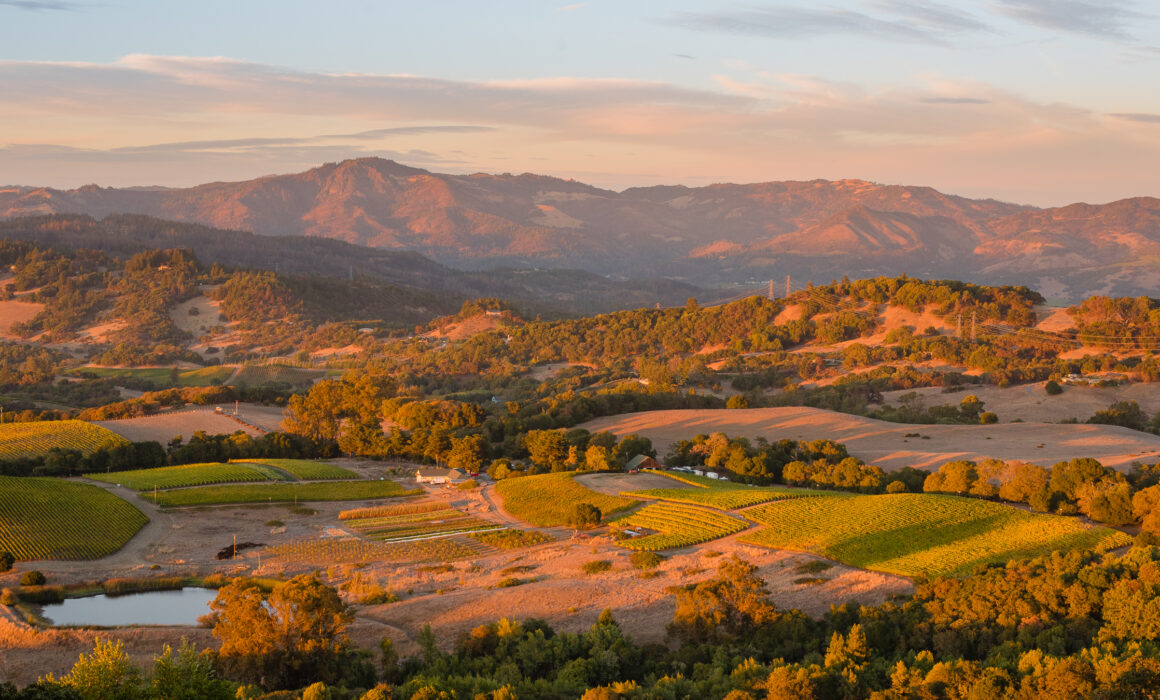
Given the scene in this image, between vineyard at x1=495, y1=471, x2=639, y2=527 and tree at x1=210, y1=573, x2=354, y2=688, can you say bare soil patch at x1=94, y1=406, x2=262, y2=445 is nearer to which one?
vineyard at x1=495, y1=471, x2=639, y2=527

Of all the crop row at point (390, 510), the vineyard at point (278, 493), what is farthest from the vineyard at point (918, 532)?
the vineyard at point (278, 493)

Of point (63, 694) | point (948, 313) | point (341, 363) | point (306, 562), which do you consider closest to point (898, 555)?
point (306, 562)

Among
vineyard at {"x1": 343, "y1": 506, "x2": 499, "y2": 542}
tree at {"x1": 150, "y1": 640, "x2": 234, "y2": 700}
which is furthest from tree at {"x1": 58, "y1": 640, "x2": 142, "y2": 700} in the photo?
vineyard at {"x1": 343, "y1": 506, "x2": 499, "y2": 542}

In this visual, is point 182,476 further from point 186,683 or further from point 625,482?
point 186,683

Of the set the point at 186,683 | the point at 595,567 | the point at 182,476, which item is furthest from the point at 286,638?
the point at 182,476

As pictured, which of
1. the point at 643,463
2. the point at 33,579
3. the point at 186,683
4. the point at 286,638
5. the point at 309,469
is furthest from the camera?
the point at 643,463
